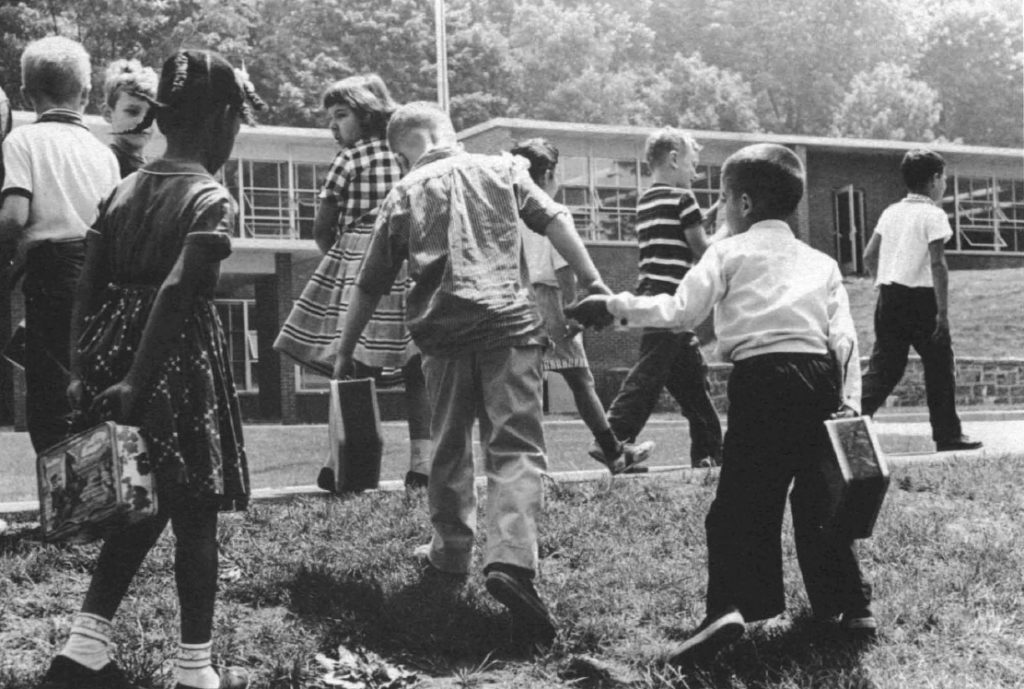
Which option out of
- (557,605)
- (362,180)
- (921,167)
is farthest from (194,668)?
(921,167)

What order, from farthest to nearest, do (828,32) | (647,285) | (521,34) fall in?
(828,32)
(521,34)
(647,285)

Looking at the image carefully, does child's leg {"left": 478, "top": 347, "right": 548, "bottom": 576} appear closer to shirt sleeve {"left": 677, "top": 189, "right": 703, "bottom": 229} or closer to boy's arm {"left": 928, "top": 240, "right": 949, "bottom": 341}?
shirt sleeve {"left": 677, "top": 189, "right": 703, "bottom": 229}

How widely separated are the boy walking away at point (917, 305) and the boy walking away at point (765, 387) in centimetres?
397

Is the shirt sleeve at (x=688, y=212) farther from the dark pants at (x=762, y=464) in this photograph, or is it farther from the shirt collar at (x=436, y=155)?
the dark pants at (x=762, y=464)

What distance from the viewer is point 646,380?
749 centimetres

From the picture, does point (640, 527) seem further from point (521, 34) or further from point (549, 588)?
point (521, 34)

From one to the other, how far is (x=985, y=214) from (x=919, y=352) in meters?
32.8

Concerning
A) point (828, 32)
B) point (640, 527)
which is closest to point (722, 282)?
point (640, 527)

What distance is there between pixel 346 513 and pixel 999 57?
7245 centimetres

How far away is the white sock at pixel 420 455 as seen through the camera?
6547 mm

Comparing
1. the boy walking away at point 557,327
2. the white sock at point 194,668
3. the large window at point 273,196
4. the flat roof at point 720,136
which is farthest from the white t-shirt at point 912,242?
the large window at point 273,196

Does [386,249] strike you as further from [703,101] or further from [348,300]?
[703,101]

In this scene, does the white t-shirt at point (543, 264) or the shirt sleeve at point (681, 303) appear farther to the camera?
the white t-shirt at point (543, 264)

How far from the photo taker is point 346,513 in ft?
19.6
